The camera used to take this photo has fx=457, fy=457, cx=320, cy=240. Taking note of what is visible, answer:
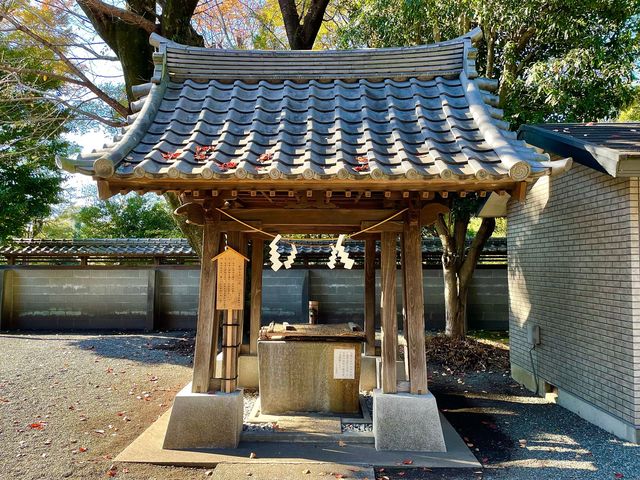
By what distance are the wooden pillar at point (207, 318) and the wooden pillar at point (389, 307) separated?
188 centimetres

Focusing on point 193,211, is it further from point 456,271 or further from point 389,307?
point 456,271

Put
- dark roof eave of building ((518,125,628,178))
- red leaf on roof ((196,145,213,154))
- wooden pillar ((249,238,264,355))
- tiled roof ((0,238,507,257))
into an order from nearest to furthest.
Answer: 1. red leaf on roof ((196,145,213,154))
2. dark roof eave of building ((518,125,628,178))
3. wooden pillar ((249,238,264,355))
4. tiled roof ((0,238,507,257))

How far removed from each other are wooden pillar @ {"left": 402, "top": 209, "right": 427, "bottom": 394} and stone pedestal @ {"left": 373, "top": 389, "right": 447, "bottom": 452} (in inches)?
6.6

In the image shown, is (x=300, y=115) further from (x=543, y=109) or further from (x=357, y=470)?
(x=543, y=109)

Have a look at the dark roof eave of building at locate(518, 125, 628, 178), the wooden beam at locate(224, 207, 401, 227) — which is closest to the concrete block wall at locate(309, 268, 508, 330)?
the dark roof eave of building at locate(518, 125, 628, 178)

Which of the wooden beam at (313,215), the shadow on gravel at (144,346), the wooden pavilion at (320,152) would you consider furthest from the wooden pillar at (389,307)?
the shadow on gravel at (144,346)

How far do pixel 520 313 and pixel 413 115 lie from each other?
472cm

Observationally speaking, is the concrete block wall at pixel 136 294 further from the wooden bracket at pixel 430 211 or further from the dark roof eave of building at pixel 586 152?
the wooden bracket at pixel 430 211

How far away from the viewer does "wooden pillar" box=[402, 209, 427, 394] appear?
16.2 feet

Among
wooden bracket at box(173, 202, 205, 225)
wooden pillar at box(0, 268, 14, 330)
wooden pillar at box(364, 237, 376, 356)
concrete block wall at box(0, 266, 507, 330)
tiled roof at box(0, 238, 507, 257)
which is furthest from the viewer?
tiled roof at box(0, 238, 507, 257)

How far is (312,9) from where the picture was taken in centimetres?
1194

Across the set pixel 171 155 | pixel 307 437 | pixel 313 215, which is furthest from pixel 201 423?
pixel 171 155

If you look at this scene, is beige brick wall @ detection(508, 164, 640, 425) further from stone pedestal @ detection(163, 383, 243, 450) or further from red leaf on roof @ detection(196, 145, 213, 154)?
red leaf on roof @ detection(196, 145, 213, 154)

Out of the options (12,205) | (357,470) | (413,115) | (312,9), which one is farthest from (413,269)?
(12,205)
